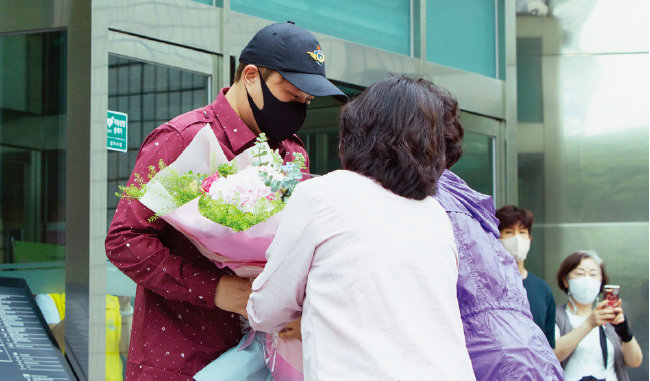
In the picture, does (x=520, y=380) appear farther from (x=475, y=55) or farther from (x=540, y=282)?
(x=475, y=55)

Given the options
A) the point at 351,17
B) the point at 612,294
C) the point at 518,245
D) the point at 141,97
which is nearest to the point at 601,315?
the point at 612,294

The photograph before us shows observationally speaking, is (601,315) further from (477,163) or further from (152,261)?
(152,261)

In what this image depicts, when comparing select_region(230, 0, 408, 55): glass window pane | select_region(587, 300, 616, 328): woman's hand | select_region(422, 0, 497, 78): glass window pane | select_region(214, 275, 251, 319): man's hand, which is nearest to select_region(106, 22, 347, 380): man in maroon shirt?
select_region(214, 275, 251, 319): man's hand

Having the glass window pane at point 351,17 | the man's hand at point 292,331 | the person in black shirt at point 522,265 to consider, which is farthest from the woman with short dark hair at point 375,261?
the person in black shirt at point 522,265

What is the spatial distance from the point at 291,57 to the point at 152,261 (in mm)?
744

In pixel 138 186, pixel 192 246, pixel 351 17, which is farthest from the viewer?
pixel 351 17

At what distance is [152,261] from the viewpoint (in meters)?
2.29

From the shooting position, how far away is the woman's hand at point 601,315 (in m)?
5.96

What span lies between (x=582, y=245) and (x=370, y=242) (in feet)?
24.0

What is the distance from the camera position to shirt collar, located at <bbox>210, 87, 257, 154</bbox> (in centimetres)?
258

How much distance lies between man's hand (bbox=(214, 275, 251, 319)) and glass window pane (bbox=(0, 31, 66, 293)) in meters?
2.94

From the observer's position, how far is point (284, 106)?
105 inches

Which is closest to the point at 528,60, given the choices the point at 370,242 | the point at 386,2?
the point at 386,2

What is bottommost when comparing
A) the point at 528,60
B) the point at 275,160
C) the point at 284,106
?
the point at 275,160
